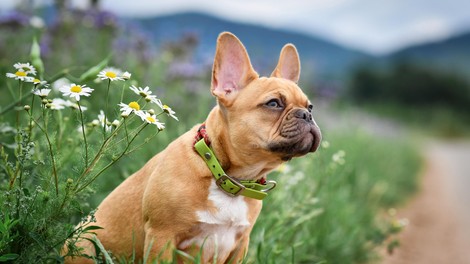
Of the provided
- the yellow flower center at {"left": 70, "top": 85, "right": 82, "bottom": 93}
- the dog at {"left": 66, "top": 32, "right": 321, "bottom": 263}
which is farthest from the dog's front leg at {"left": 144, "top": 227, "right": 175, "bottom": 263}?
the yellow flower center at {"left": 70, "top": 85, "right": 82, "bottom": 93}

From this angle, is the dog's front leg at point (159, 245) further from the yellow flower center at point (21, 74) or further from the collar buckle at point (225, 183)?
the yellow flower center at point (21, 74)

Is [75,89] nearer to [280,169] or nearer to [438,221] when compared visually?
[280,169]

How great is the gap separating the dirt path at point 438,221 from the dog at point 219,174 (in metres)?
3.39

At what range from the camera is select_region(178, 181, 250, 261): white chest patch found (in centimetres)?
262

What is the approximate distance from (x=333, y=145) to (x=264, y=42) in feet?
5.66

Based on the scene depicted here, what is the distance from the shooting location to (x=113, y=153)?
2438 mm

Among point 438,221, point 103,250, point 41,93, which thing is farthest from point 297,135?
point 438,221

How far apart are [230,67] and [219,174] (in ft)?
2.02

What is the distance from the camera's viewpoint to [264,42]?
7.73 meters

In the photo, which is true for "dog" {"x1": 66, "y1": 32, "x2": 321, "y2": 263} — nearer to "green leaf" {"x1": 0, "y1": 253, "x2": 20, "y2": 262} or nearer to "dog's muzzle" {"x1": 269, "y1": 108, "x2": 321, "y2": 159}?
"dog's muzzle" {"x1": 269, "y1": 108, "x2": 321, "y2": 159}

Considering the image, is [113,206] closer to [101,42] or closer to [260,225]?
[260,225]

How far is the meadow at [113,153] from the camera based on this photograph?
240 centimetres

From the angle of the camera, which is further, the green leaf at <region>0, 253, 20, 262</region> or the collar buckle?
the collar buckle

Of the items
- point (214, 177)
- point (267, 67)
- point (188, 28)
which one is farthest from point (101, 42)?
point (214, 177)
